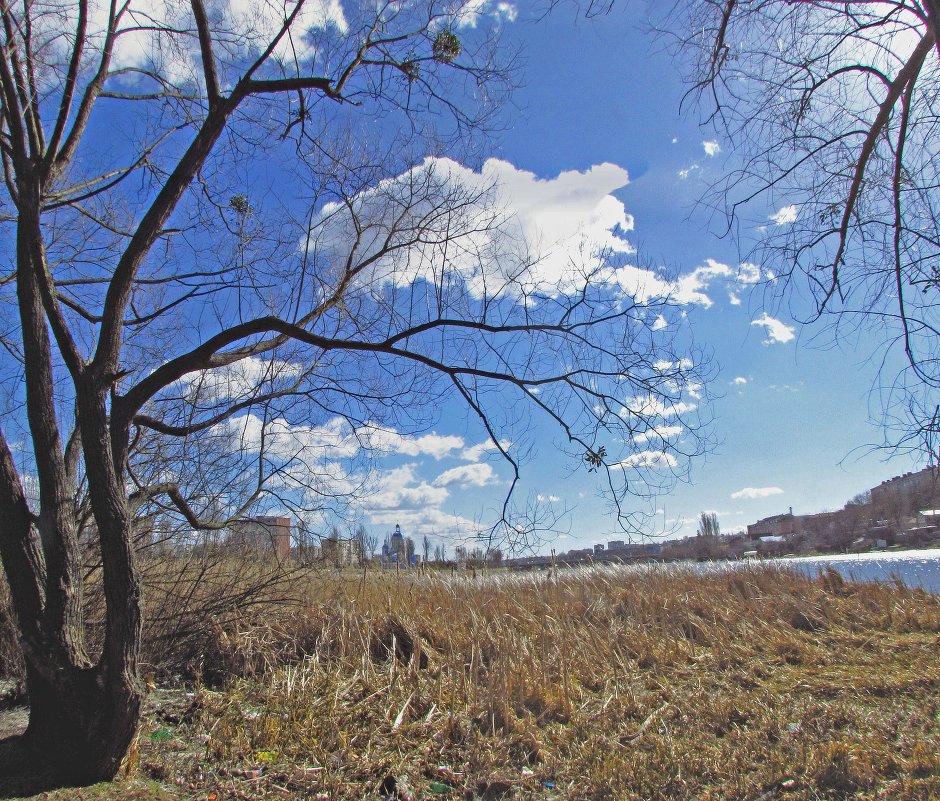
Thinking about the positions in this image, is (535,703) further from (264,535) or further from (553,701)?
(264,535)

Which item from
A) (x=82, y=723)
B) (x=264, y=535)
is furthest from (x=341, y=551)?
(x=82, y=723)

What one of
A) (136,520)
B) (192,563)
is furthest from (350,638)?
(136,520)

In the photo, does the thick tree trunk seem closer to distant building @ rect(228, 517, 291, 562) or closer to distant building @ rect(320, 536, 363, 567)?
distant building @ rect(228, 517, 291, 562)

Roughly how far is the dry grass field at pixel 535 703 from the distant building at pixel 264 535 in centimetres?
54

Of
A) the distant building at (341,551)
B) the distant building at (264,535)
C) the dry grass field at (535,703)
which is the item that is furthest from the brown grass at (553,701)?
the distant building at (264,535)

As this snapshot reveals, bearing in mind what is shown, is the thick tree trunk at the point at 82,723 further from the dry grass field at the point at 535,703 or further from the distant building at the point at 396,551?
the distant building at the point at 396,551

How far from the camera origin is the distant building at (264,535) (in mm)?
6734

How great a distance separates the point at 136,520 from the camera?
615 centimetres

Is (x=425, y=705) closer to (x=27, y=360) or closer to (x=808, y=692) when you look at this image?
(x=808, y=692)

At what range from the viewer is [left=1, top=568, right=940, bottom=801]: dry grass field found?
4188mm

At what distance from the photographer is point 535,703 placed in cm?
573

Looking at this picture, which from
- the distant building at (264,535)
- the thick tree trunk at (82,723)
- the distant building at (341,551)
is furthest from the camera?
the distant building at (341,551)

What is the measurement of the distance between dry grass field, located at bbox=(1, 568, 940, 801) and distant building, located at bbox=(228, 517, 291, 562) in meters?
0.54

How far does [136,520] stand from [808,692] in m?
6.56
